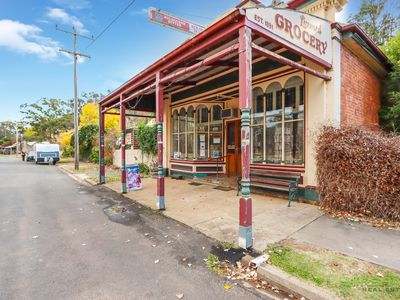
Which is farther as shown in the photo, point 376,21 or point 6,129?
point 6,129

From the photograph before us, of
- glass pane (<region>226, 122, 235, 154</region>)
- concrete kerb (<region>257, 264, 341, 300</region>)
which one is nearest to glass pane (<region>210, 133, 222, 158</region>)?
glass pane (<region>226, 122, 235, 154</region>)

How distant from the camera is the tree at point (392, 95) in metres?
7.66

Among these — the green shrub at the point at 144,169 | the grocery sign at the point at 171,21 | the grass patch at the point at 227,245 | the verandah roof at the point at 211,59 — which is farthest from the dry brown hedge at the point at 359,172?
the green shrub at the point at 144,169

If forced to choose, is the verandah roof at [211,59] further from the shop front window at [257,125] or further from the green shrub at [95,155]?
the green shrub at [95,155]

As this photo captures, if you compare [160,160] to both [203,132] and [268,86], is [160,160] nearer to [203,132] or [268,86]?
[268,86]

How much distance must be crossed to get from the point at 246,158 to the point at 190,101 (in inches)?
268

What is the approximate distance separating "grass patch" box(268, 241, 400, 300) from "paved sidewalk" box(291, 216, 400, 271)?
0.25 meters

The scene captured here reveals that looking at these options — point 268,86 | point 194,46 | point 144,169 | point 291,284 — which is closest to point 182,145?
point 144,169

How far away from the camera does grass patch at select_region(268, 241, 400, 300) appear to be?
2291 mm

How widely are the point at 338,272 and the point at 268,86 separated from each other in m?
5.38

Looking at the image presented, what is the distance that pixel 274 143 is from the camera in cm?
666

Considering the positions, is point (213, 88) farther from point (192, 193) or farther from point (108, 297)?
point (108, 297)

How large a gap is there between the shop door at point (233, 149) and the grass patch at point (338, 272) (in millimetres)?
5921

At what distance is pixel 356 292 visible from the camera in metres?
2.29
